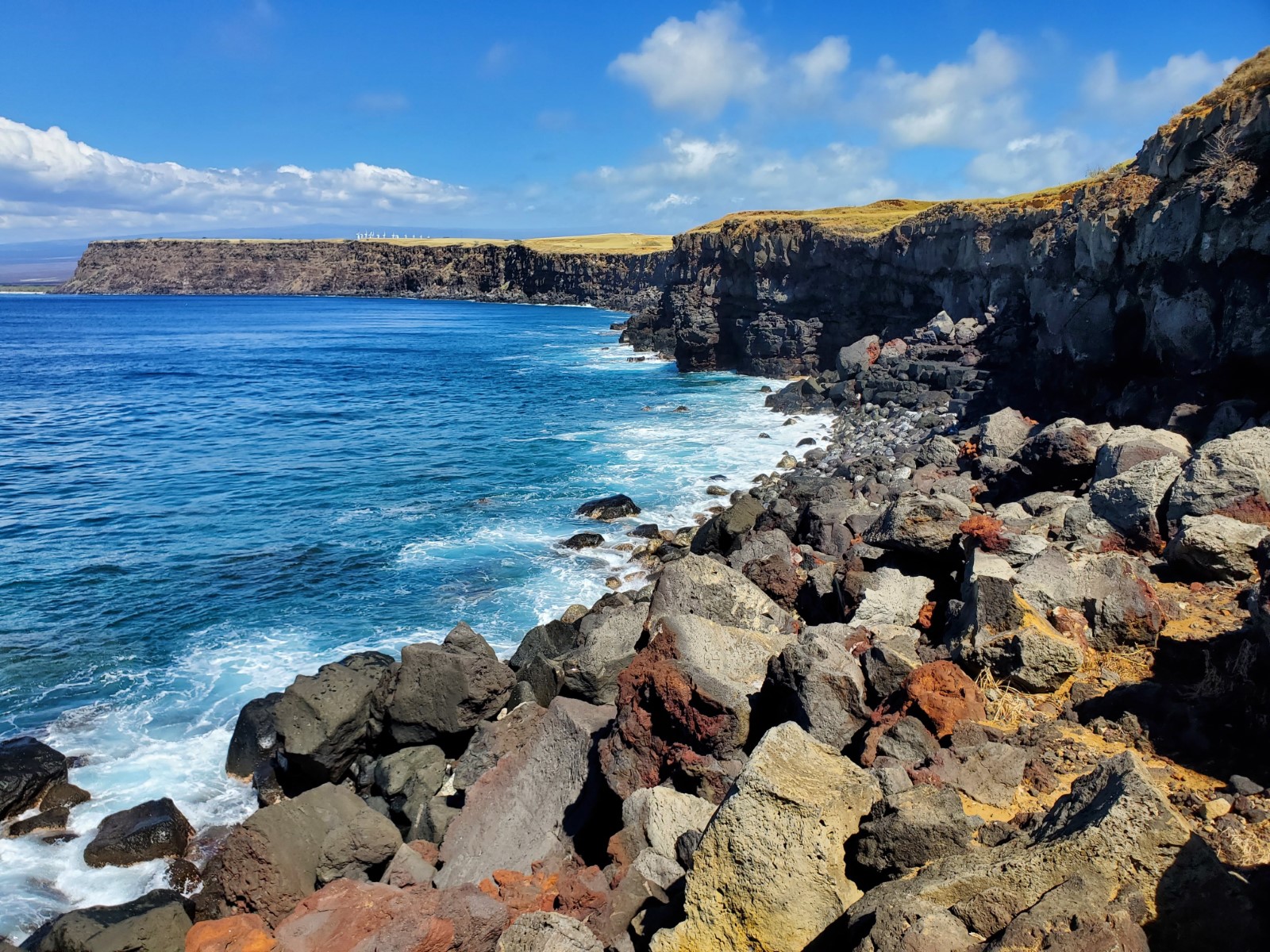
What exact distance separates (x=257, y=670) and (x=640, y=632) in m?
8.73

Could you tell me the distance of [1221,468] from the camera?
37.5ft

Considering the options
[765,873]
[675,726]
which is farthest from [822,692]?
[765,873]

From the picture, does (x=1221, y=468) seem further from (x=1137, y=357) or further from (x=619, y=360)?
(x=619, y=360)

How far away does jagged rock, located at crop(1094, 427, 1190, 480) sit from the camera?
13.7 metres

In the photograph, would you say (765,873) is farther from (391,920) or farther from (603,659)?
(603,659)

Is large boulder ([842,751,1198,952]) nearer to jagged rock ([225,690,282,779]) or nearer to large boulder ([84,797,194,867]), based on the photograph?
large boulder ([84,797,194,867])

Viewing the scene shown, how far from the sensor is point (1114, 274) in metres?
23.1

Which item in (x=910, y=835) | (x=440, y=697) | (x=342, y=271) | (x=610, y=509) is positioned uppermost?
(x=342, y=271)

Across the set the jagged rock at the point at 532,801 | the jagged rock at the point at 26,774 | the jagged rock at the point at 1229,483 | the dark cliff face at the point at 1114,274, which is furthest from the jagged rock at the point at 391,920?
the dark cliff face at the point at 1114,274

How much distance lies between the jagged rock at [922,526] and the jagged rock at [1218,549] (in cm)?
273

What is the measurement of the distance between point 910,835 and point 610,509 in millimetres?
→ 19481

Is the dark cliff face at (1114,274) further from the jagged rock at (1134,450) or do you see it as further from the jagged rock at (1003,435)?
the jagged rock at (1134,450)

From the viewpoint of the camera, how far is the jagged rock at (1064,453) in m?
16.1

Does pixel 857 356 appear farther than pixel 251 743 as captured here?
Yes
